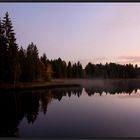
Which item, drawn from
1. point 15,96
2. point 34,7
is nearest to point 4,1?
point 34,7

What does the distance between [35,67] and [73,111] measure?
676 millimetres

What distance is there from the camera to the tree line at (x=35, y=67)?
15.5 ft

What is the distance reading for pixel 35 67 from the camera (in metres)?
4.83

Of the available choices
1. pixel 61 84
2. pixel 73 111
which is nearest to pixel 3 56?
pixel 61 84

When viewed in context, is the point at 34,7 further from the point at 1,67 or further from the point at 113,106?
the point at 113,106

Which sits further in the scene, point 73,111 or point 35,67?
point 35,67

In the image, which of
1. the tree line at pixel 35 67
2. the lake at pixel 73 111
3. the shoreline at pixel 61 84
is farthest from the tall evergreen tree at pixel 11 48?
the lake at pixel 73 111

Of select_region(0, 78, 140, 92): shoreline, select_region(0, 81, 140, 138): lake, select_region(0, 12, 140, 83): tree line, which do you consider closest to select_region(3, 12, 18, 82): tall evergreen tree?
select_region(0, 12, 140, 83): tree line

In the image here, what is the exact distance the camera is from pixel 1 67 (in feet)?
15.4

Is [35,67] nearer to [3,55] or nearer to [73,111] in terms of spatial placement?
[3,55]

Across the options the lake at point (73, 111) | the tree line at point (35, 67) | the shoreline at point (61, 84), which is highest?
the tree line at point (35, 67)

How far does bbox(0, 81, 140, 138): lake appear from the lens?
455 cm

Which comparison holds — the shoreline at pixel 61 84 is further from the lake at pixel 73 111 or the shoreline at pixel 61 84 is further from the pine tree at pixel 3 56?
the pine tree at pixel 3 56

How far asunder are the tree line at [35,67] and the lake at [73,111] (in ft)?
0.45
